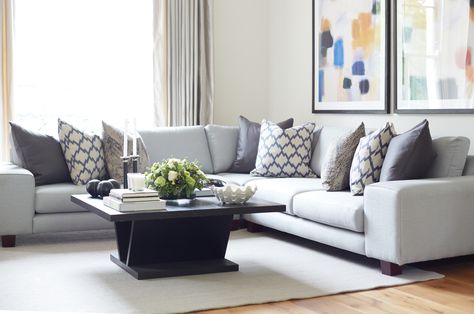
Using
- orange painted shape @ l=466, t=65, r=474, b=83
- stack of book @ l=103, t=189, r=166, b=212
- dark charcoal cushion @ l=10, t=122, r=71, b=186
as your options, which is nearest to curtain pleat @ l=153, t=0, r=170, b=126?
dark charcoal cushion @ l=10, t=122, r=71, b=186

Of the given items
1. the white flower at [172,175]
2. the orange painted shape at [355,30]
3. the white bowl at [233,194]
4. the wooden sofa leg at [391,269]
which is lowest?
the wooden sofa leg at [391,269]

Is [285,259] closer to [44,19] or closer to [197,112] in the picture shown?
[197,112]

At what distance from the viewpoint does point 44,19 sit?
6.25 m

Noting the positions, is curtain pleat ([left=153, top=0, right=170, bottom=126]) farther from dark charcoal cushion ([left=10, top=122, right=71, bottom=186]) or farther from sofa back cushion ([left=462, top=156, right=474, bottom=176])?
sofa back cushion ([left=462, top=156, right=474, bottom=176])

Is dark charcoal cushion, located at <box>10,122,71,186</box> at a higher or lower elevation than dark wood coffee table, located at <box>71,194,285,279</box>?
higher

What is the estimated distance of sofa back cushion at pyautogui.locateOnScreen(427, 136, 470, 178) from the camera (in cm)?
447

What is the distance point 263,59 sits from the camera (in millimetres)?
7191

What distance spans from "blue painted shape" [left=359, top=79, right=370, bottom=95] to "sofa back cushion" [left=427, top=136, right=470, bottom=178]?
1281mm

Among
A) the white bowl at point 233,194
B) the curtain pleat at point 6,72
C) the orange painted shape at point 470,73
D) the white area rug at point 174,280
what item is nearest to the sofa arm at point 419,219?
the white area rug at point 174,280

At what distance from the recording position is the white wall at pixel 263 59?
6.66m

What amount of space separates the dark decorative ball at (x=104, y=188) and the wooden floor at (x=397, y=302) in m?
1.32

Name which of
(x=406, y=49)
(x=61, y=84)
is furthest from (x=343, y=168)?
(x=61, y=84)

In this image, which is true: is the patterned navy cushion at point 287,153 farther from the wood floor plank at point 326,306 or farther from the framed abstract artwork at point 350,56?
the wood floor plank at point 326,306

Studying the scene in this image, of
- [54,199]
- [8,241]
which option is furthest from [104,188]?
[8,241]
